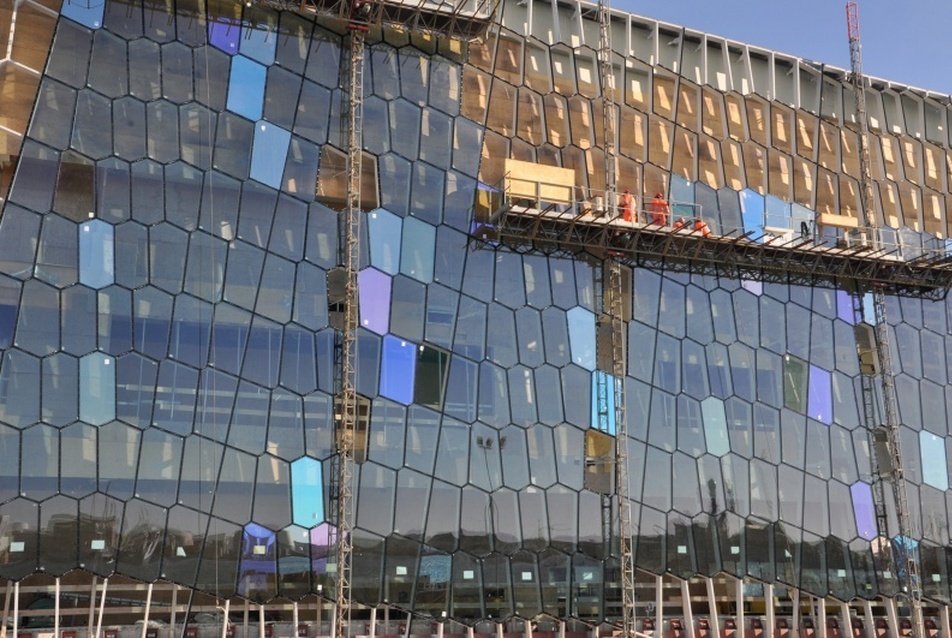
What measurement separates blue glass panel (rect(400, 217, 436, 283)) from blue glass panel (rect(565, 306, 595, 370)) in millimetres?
3706

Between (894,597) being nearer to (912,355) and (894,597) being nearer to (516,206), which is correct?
(912,355)

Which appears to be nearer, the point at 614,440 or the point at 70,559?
the point at 70,559

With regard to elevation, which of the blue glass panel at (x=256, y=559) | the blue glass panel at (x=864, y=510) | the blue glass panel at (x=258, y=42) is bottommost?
the blue glass panel at (x=256, y=559)

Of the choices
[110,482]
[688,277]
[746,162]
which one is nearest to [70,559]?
[110,482]

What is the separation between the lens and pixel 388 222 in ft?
81.6

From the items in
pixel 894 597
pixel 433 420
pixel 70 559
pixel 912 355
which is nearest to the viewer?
pixel 70 559

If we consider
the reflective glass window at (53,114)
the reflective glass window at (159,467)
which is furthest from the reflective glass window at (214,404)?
the reflective glass window at (53,114)

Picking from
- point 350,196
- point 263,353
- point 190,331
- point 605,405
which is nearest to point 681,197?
point 605,405

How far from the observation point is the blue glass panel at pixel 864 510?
94.5ft

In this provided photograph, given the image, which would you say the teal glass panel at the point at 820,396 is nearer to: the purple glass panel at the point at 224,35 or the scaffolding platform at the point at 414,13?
the scaffolding platform at the point at 414,13

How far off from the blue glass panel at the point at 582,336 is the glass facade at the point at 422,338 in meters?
0.07

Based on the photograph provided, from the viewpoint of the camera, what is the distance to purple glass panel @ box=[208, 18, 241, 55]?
78.3 feet

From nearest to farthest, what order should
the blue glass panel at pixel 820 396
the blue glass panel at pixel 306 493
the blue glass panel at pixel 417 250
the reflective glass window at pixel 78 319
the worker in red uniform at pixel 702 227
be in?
1. the reflective glass window at pixel 78 319
2. the blue glass panel at pixel 306 493
3. the blue glass panel at pixel 417 250
4. the worker in red uniform at pixel 702 227
5. the blue glass panel at pixel 820 396

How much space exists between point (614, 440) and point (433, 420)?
4534 mm
